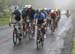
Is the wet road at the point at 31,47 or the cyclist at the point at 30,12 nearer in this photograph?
the wet road at the point at 31,47

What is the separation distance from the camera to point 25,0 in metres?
50.5

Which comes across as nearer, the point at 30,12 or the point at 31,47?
the point at 31,47

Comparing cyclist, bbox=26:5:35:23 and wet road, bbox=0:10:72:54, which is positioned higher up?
cyclist, bbox=26:5:35:23

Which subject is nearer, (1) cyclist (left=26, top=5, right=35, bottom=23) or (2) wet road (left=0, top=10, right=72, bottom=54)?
(2) wet road (left=0, top=10, right=72, bottom=54)

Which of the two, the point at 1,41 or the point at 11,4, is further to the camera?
the point at 11,4

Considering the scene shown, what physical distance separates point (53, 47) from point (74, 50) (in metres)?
1.98

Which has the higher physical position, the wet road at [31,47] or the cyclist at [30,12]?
the cyclist at [30,12]

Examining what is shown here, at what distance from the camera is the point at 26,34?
23.9m

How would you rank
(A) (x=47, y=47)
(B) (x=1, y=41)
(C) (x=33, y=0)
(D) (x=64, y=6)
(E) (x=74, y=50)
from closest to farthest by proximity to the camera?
(E) (x=74, y=50), (A) (x=47, y=47), (B) (x=1, y=41), (C) (x=33, y=0), (D) (x=64, y=6)

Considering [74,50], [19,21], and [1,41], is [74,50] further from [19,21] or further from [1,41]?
[1,41]

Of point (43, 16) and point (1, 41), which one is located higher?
point (43, 16)

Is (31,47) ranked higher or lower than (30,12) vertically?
lower

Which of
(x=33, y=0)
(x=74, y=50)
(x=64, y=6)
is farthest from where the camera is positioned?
(x=64, y=6)

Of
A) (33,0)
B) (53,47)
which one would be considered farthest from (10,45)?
(33,0)
